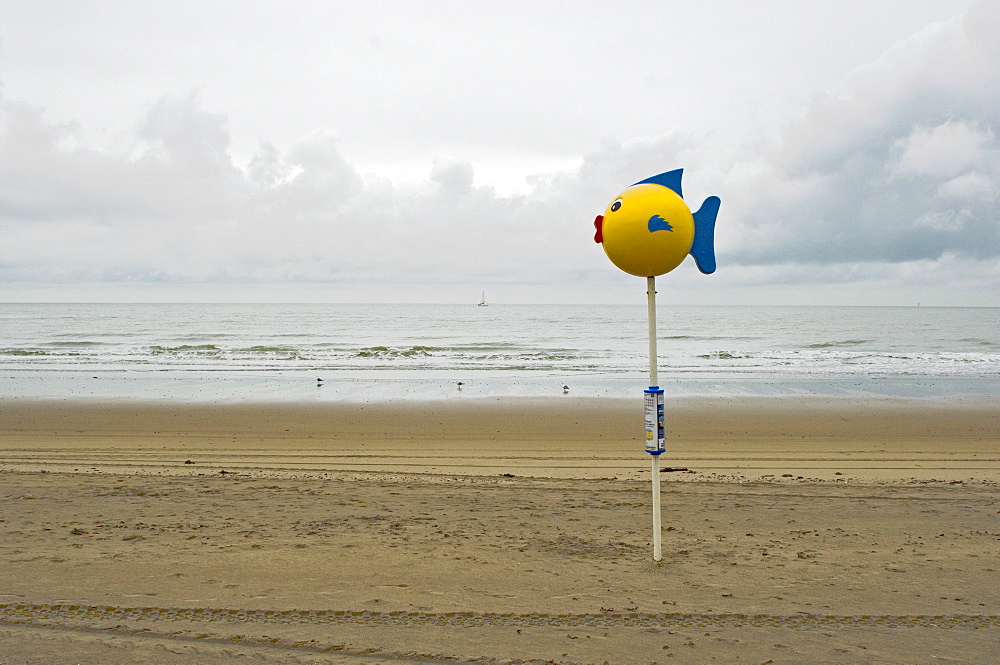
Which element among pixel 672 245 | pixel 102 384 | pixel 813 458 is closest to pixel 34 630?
pixel 672 245

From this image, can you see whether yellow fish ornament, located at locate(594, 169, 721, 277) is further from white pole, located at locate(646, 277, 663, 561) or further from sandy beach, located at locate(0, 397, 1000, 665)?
sandy beach, located at locate(0, 397, 1000, 665)

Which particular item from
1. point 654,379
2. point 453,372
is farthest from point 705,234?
point 453,372

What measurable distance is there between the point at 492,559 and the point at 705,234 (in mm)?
2719

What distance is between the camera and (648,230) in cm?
473

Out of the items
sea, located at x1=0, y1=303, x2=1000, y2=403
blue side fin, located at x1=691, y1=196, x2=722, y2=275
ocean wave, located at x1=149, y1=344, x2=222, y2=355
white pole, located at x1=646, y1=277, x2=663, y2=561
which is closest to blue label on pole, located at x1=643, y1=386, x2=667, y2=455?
white pole, located at x1=646, y1=277, x2=663, y2=561

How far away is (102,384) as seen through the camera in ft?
65.2

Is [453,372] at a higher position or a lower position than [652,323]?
lower

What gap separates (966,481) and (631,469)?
3.78 meters

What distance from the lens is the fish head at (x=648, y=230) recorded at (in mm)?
4738

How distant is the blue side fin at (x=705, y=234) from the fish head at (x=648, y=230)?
0.26ft

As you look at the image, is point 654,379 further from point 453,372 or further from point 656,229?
point 453,372

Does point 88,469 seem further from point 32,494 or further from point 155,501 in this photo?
point 155,501

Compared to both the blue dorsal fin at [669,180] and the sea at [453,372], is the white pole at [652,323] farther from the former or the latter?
the sea at [453,372]

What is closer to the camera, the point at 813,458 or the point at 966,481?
the point at 966,481
